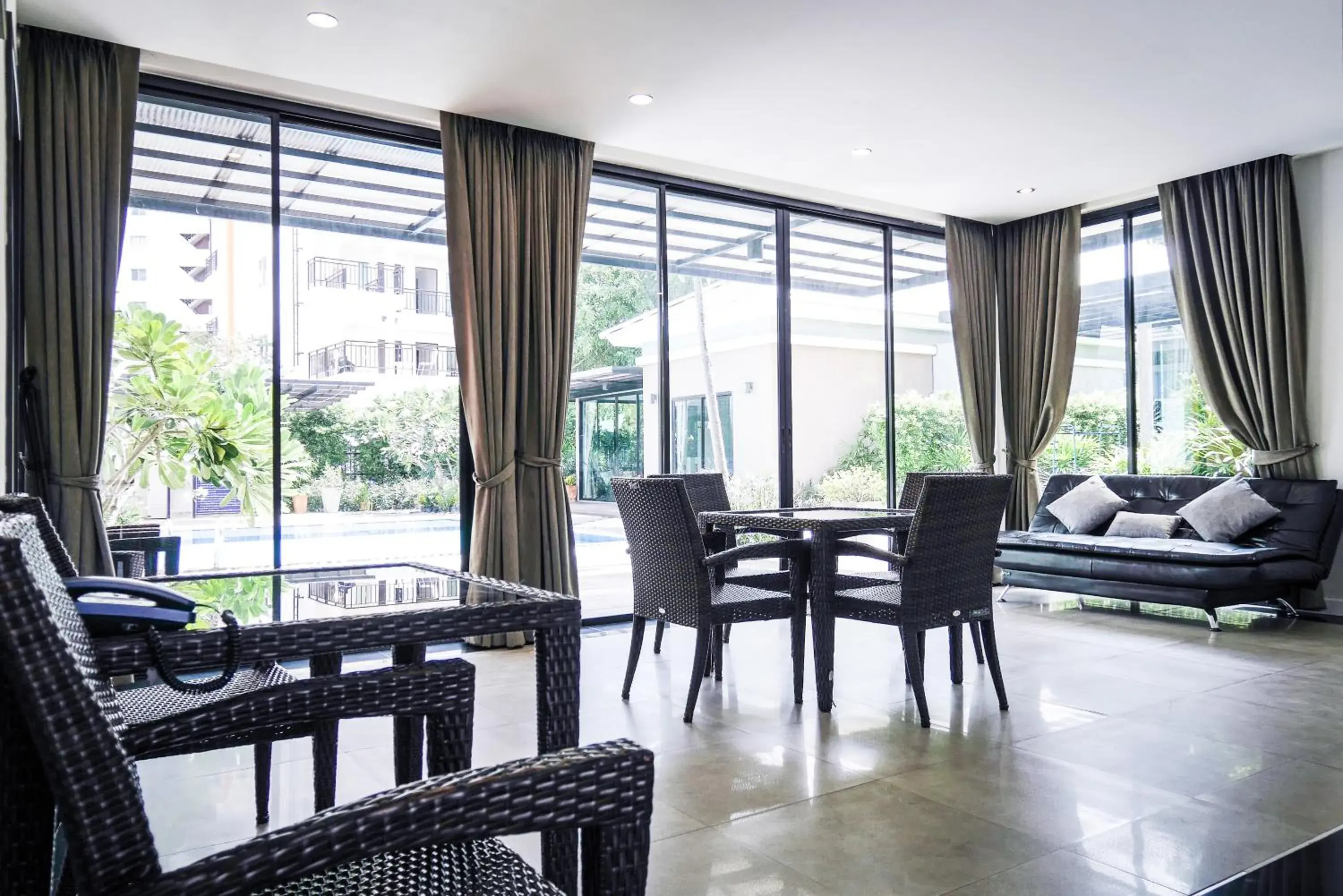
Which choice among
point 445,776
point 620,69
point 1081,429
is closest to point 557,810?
point 445,776

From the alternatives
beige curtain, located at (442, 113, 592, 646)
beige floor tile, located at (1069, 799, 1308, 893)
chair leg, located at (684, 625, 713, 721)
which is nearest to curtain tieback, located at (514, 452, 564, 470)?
beige curtain, located at (442, 113, 592, 646)

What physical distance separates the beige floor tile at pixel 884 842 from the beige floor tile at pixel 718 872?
0.12ft

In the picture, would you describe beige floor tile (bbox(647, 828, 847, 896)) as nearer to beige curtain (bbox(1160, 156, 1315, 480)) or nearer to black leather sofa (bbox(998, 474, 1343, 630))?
black leather sofa (bbox(998, 474, 1343, 630))

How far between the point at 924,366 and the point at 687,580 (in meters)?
4.33

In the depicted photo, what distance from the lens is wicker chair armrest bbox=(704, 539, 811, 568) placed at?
3539 millimetres

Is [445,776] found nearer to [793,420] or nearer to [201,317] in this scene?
[201,317]

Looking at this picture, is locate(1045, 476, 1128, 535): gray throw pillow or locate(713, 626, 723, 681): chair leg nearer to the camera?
locate(713, 626, 723, 681): chair leg

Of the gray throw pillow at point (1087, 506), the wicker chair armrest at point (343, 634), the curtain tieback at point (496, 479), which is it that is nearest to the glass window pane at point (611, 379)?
the curtain tieback at point (496, 479)

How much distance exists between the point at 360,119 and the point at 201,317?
4.36ft

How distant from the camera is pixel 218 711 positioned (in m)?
1.31

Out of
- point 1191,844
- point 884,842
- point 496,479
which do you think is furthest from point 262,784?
point 496,479

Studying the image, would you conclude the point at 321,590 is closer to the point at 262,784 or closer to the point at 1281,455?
the point at 262,784

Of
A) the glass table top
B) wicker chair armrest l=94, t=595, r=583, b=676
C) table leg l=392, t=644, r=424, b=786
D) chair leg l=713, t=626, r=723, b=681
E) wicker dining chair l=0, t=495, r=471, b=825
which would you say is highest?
the glass table top

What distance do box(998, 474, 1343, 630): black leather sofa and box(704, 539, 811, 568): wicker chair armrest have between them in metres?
2.00
